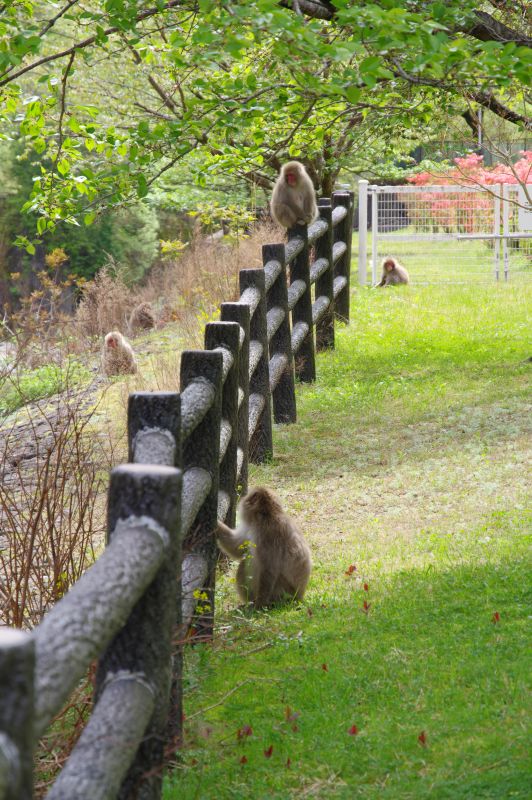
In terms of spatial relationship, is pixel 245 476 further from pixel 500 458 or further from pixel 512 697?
pixel 512 697

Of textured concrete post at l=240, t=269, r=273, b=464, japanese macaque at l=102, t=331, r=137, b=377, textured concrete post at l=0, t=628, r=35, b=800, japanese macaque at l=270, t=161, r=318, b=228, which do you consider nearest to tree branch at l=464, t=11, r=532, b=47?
textured concrete post at l=240, t=269, r=273, b=464

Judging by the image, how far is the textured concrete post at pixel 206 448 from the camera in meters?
4.43

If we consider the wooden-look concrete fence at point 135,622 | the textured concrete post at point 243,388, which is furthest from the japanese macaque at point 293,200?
the wooden-look concrete fence at point 135,622

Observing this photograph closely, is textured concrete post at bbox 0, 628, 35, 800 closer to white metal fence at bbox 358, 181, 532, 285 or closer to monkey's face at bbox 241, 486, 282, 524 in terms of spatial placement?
monkey's face at bbox 241, 486, 282, 524

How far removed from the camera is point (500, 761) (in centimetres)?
333

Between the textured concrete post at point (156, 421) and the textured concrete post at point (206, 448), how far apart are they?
3.93ft

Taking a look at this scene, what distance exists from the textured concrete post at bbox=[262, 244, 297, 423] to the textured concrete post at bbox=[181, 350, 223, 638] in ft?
14.7

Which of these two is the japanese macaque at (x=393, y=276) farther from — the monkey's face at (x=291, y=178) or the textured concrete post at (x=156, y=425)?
the textured concrete post at (x=156, y=425)

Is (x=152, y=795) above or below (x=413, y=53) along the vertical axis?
below

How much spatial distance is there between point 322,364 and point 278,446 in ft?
9.07

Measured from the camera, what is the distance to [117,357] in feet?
42.0

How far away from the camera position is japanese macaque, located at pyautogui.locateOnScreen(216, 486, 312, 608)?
4996mm

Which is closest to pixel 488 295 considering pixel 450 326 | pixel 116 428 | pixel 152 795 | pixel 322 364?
pixel 450 326

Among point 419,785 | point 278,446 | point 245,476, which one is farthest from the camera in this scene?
point 278,446
